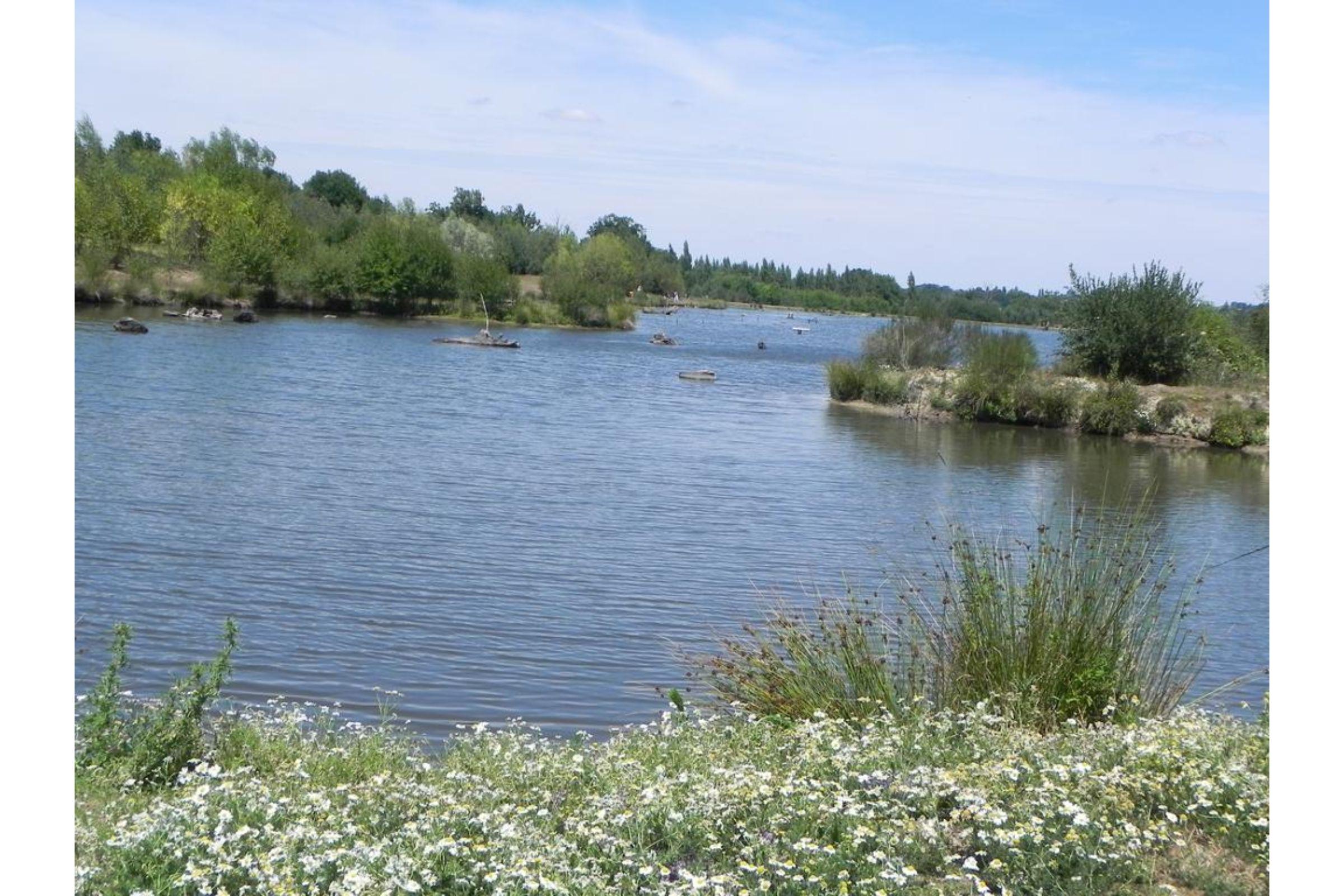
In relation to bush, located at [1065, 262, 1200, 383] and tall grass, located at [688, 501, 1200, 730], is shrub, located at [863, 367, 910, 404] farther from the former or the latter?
tall grass, located at [688, 501, 1200, 730]

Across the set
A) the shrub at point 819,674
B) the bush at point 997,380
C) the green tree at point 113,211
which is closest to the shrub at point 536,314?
the green tree at point 113,211

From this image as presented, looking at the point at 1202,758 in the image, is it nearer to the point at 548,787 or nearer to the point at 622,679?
the point at 548,787

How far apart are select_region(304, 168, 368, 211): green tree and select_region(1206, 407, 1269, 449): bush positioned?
335ft

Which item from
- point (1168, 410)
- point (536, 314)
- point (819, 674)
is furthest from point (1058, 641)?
point (536, 314)

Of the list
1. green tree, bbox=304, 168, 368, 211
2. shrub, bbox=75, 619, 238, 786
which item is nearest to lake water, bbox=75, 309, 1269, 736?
shrub, bbox=75, 619, 238, 786

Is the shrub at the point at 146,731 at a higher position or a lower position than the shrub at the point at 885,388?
lower

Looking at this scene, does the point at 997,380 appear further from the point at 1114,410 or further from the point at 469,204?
the point at 469,204

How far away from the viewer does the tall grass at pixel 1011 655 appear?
21.4ft

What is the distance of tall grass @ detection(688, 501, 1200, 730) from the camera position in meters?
6.51

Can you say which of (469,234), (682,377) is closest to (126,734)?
(682,377)

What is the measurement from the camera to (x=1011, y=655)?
21.6ft

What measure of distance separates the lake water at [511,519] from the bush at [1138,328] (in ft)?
11.2

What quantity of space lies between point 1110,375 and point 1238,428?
3831 mm

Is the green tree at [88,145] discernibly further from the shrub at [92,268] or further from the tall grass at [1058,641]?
the tall grass at [1058,641]
